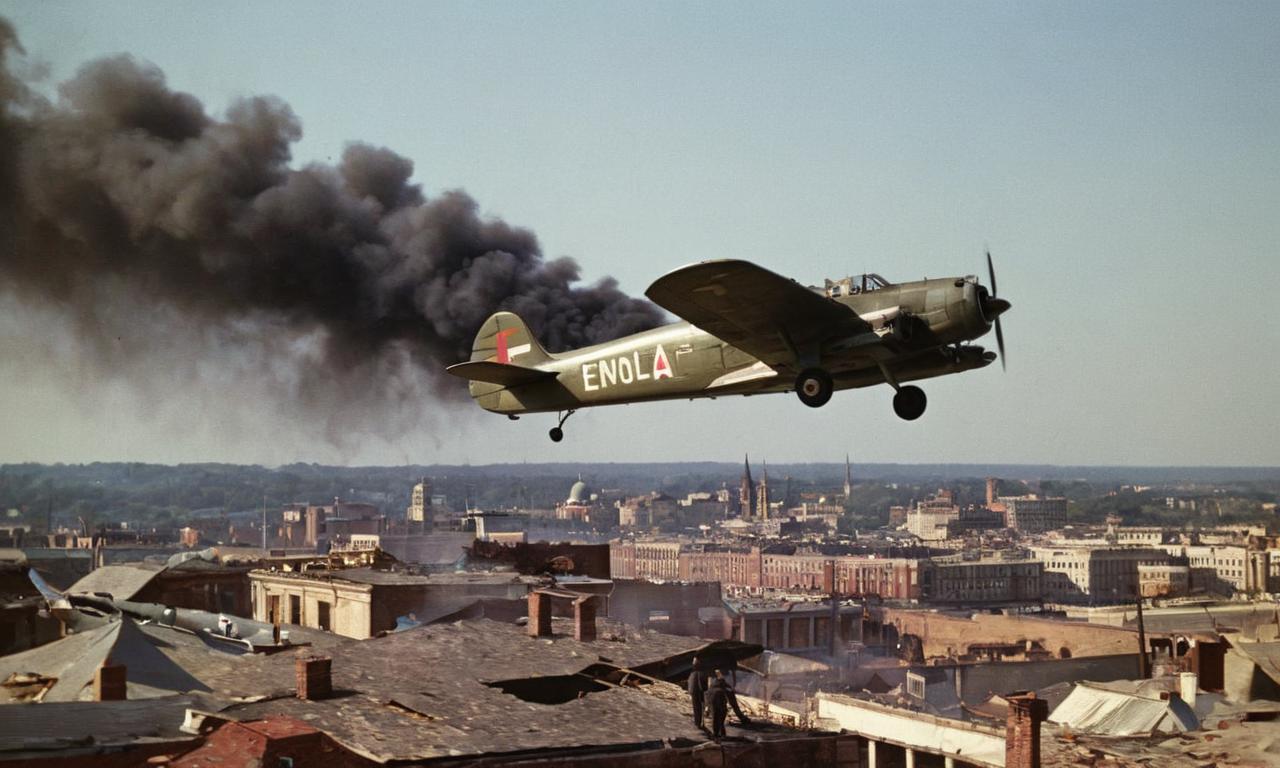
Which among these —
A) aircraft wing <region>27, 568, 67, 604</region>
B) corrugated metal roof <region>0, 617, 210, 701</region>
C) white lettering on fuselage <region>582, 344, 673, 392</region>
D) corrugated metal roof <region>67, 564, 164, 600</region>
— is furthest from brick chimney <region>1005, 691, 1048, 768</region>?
corrugated metal roof <region>67, 564, 164, 600</region>

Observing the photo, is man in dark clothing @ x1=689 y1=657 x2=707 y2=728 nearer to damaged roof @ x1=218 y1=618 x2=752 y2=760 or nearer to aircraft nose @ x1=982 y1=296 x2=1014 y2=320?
damaged roof @ x1=218 y1=618 x2=752 y2=760

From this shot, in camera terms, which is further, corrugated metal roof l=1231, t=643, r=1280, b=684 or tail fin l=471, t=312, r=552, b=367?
corrugated metal roof l=1231, t=643, r=1280, b=684

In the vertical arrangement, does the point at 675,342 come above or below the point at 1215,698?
above

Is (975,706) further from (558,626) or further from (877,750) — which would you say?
(558,626)

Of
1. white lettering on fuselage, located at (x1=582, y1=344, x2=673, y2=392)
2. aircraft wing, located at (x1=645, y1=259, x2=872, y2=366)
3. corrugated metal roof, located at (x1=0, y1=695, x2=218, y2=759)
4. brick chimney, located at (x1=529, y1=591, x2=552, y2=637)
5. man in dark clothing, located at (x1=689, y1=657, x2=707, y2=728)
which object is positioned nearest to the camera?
corrugated metal roof, located at (x1=0, y1=695, x2=218, y2=759)

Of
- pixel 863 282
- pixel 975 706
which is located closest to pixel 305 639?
pixel 863 282

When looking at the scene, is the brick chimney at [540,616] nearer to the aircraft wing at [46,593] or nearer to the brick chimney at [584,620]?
the brick chimney at [584,620]
